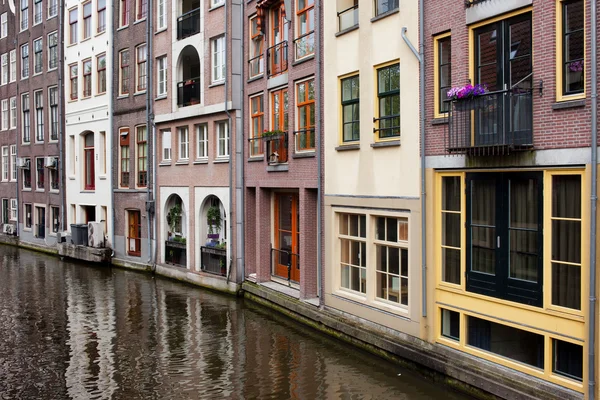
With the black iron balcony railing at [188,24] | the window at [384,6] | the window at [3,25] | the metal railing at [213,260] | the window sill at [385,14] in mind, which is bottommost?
the metal railing at [213,260]

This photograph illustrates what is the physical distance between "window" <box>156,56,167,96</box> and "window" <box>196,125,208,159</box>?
3.10 meters

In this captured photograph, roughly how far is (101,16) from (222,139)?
41.4 feet

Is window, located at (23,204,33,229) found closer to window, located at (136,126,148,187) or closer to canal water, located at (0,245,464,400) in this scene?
window, located at (136,126,148,187)

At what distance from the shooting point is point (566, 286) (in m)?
10.5

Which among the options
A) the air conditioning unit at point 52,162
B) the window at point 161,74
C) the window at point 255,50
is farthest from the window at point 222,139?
the air conditioning unit at point 52,162

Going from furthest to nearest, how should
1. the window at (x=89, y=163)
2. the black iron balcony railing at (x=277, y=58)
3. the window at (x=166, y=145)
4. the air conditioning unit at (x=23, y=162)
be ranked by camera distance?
the air conditioning unit at (x=23, y=162) → the window at (x=89, y=163) → the window at (x=166, y=145) → the black iron balcony railing at (x=277, y=58)

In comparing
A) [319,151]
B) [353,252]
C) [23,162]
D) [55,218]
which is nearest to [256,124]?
[319,151]

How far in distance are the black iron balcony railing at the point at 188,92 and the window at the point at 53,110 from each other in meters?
14.0

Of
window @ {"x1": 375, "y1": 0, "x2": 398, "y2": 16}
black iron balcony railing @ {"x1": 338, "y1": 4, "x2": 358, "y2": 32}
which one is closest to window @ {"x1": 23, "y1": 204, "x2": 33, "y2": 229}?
black iron balcony railing @ {"x1": 338, "y1": 4, "x2": 358, "y2": 32}

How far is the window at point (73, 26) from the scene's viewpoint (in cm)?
3505

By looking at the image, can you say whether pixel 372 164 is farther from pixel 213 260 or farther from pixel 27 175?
pixel 27 175

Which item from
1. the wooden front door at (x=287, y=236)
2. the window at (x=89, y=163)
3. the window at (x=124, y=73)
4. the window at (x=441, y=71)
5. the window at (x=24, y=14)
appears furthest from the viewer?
the window at (x=24, y=14)

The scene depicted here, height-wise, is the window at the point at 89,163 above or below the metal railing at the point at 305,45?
below

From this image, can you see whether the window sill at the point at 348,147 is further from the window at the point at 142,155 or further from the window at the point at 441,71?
the window at the point at 142,155
